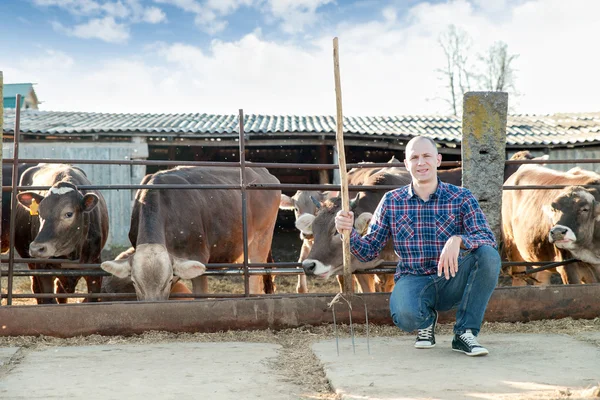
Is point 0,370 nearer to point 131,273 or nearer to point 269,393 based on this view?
point 269,393

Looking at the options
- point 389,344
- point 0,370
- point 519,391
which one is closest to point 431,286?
point 389,344

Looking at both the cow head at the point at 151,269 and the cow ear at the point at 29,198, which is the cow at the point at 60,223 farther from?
the cow head at the point at 151,269

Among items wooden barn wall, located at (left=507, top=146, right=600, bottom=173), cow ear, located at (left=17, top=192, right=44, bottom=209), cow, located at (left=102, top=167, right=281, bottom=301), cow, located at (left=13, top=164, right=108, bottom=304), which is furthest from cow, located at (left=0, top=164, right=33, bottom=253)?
wooden barn wall, located at (left=507, top=146, right=600, bottom=173)

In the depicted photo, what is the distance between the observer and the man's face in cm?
408

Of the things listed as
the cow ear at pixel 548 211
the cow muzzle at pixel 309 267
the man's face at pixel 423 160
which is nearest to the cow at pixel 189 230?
the cow muzzle at pixel 309 267

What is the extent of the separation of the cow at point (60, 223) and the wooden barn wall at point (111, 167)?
553 centimetres

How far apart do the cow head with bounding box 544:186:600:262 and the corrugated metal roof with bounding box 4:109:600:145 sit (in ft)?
24.8

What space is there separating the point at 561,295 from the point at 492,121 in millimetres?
1446

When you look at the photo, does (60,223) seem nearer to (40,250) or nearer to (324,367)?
(40,250)

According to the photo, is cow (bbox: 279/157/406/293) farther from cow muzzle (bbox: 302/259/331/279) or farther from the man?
the man

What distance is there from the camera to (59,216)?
6309 mm

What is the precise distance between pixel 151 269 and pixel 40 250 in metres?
1.22

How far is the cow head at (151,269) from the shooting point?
5.50m

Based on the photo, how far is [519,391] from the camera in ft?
9.93
